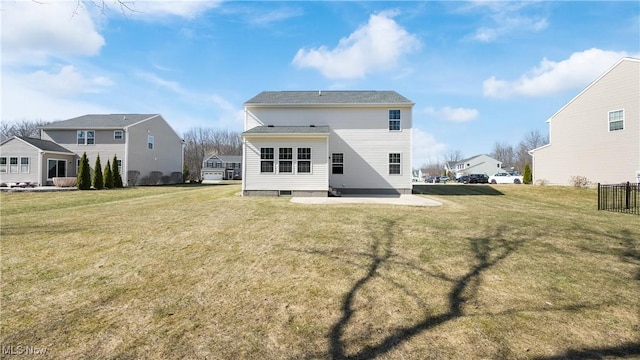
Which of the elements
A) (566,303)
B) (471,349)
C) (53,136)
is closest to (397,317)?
(471,349)

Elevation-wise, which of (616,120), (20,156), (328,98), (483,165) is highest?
(328,98)

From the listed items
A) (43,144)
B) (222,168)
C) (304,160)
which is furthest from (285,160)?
(222,168)

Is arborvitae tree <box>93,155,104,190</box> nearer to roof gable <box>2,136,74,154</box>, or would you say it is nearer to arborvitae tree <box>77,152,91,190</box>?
arborvitae tree <box>77,152,91,190</box>

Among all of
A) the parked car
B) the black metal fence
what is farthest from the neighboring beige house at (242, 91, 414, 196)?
the parked car

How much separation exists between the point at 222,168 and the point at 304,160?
165ft

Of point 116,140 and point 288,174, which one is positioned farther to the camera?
point 116,140

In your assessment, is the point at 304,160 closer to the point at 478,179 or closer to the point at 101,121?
the point at 101,121

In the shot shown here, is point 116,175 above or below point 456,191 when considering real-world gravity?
above

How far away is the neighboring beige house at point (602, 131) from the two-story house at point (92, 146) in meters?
35.3

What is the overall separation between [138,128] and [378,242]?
29316 millimetres

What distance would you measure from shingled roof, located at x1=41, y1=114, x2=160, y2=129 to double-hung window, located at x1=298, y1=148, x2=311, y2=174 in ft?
68.4

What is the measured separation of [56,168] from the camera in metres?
27.0

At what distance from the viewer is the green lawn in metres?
3.79

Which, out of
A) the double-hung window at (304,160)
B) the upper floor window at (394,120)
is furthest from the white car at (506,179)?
the double-hung window at (304,160)
